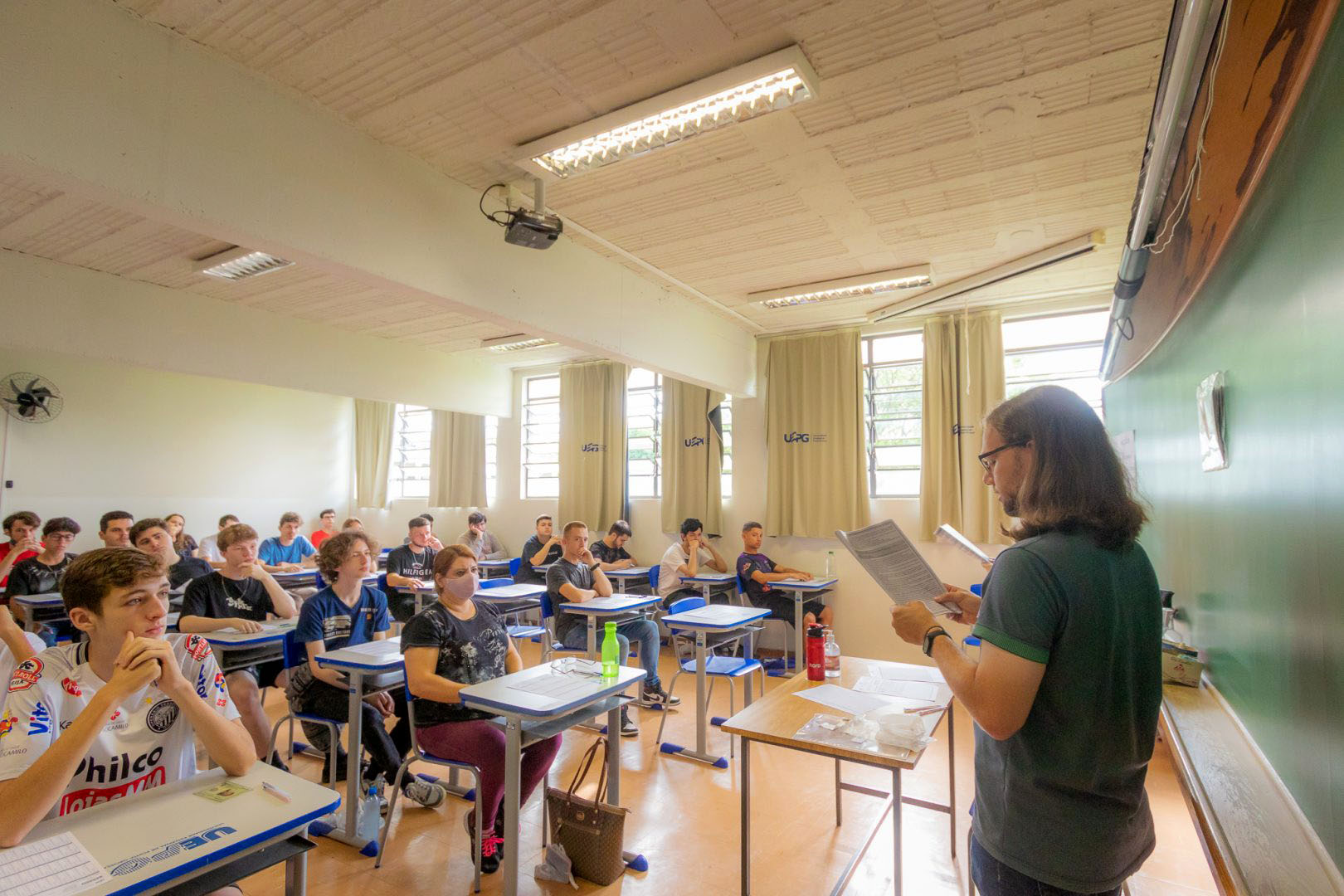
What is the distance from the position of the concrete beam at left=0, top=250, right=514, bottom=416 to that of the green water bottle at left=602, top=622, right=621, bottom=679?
442 cm

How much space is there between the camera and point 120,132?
7.79ft

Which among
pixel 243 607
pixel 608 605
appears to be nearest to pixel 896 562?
pixel 608 605

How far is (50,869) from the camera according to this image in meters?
1.24

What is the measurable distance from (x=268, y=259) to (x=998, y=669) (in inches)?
204

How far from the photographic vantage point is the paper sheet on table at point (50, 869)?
119cm

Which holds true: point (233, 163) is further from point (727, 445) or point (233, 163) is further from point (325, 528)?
point (325, 528)

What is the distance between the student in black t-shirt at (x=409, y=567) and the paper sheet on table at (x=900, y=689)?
4.01 meters

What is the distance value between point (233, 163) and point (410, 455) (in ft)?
25.8

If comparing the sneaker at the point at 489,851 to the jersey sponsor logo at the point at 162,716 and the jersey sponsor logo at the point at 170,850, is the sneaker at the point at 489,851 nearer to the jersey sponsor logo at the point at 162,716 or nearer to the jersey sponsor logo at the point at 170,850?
the jersey sponsor logo at the point at 162,716

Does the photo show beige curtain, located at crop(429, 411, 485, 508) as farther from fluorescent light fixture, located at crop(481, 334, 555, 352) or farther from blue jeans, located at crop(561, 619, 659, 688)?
blue jeans, located at crop(561, 619, 659, 688)

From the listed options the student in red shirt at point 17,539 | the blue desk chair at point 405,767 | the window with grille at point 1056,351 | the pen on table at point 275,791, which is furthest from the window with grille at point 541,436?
the pen on table at point 275,791

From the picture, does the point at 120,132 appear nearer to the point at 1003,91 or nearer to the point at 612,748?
the point at 612,748

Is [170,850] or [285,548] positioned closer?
[170,850]

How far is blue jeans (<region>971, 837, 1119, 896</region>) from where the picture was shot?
1171 mm
